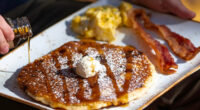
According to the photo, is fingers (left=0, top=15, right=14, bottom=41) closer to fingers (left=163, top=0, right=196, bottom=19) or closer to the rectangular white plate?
the rectangular white plate

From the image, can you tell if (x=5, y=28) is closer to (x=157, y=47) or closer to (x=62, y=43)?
(x=62, y=43)

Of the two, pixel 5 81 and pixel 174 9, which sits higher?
pixel 174 9

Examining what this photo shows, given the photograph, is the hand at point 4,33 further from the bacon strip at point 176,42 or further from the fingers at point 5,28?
the bacon strip at point 176,42

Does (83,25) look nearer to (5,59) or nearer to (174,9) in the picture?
(5,59)

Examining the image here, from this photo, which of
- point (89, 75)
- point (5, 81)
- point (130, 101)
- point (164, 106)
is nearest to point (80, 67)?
point (89, 75)

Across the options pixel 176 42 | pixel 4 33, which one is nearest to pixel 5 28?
pixel 4 33

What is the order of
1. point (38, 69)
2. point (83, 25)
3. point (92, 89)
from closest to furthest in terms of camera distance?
point (92, 89), point (38, 69), point (83, 25)

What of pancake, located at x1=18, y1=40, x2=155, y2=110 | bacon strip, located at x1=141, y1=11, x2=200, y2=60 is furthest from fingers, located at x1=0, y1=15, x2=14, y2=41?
bacon strip, located at x1=141, y1=11, x2=200, y2=60
